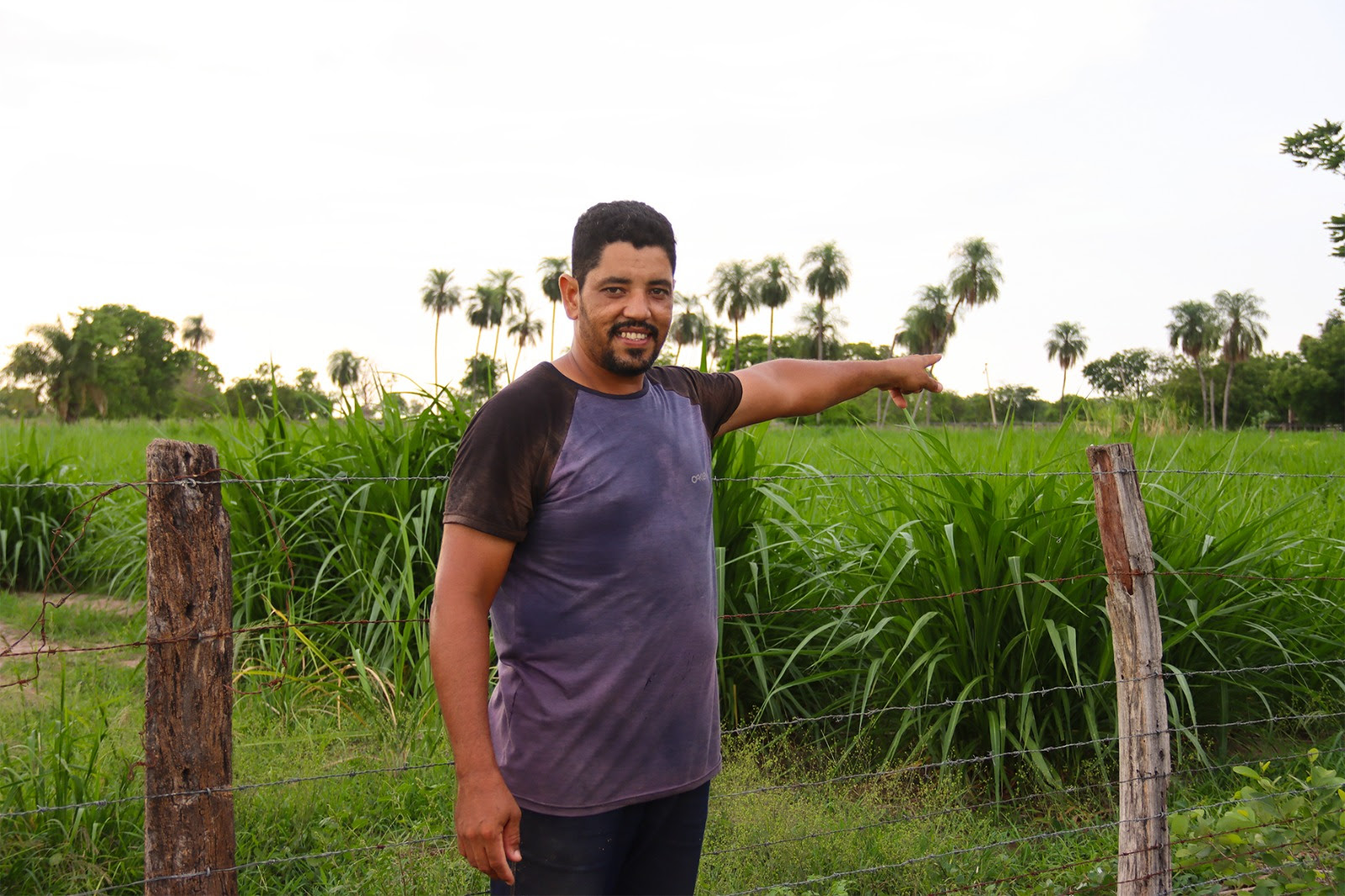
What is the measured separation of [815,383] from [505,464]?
3.20ft

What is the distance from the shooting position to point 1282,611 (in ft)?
13.6

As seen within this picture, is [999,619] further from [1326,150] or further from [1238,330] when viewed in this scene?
[1238,330]

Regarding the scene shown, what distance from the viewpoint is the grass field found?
3.04 metres

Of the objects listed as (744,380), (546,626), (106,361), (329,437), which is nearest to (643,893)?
(546,626)

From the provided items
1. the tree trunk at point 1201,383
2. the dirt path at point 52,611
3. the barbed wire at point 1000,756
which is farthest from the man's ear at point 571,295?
the tree trunk at point 1201,383

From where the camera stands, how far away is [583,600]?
1660 millimetres

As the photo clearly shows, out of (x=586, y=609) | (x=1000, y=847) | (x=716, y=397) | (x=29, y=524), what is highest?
(x=716, y=397)

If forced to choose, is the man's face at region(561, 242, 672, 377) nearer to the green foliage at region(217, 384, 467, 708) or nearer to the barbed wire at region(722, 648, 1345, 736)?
the barbed wire at region(722, 648, 1345, 736)

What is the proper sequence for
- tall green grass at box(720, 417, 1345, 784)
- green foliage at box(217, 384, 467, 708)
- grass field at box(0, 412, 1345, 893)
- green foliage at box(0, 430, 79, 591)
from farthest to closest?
green foliage at box(0, 430, 79, 591) < green foliage at box(217, 384, 467, 708) < tall green grass at box(720, 417, 1345, 784) < grass field at box(0, 412, 1345, 893)

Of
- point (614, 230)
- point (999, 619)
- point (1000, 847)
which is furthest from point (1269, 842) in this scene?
point (614, 230)

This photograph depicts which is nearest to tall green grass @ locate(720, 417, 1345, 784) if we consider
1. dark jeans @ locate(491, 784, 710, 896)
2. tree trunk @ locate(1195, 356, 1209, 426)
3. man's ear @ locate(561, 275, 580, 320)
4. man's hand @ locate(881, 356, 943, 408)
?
man's hand @ locate(881, 356, 943, 408)

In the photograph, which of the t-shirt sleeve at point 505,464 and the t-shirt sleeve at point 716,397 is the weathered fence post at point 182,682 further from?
the t-shirt sleeve at point 716,397

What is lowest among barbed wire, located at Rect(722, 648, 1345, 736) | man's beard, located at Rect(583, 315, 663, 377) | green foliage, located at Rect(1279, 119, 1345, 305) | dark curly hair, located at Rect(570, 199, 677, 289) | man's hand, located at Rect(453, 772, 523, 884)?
barbed wire, located at Rect(722, 648, 1345, 736)

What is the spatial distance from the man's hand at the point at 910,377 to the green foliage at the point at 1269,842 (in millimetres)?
1366
